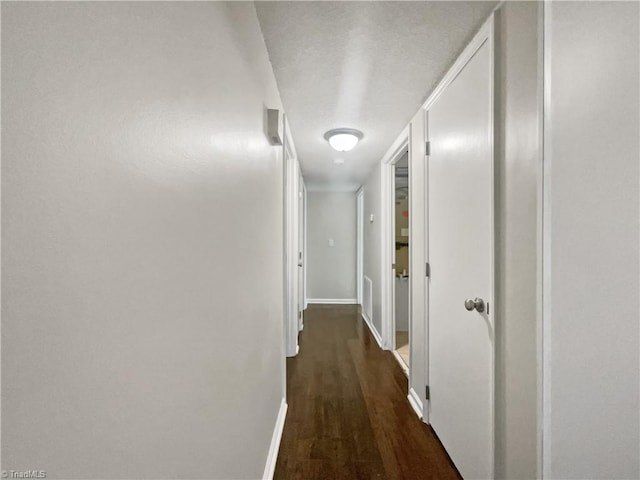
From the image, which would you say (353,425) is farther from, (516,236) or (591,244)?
(591,244)

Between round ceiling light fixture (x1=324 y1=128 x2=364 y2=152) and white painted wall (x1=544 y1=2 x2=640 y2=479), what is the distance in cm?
183

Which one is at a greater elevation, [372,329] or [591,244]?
[591,244]

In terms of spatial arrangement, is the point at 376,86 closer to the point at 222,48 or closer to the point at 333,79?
the point at 333,79

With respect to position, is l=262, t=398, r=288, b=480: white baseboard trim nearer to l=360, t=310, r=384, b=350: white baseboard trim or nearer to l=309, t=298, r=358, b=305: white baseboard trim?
l=360, t=310, r=384, b=350: white baseboard trim

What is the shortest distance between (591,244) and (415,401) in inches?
69.4

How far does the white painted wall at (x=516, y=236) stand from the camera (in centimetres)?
112

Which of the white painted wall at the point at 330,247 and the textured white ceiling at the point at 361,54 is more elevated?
the textured white ceiling at the point at 361,54

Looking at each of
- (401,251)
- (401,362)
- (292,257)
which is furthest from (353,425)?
(401,251)

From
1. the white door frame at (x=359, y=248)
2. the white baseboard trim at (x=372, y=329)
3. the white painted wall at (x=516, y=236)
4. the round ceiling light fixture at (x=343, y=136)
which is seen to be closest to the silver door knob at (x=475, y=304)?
the white painted wall at (x=516, y=236)

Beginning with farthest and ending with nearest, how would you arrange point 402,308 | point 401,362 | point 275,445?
1. point 402,308
2. point 401,362
3. point 275,445

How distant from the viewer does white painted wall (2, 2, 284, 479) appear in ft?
1.04

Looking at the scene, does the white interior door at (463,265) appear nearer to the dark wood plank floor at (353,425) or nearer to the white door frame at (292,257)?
the dark wood plank floor at (353,425)

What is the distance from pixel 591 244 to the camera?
3.38 feet

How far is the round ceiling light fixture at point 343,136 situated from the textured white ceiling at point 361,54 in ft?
0.29
